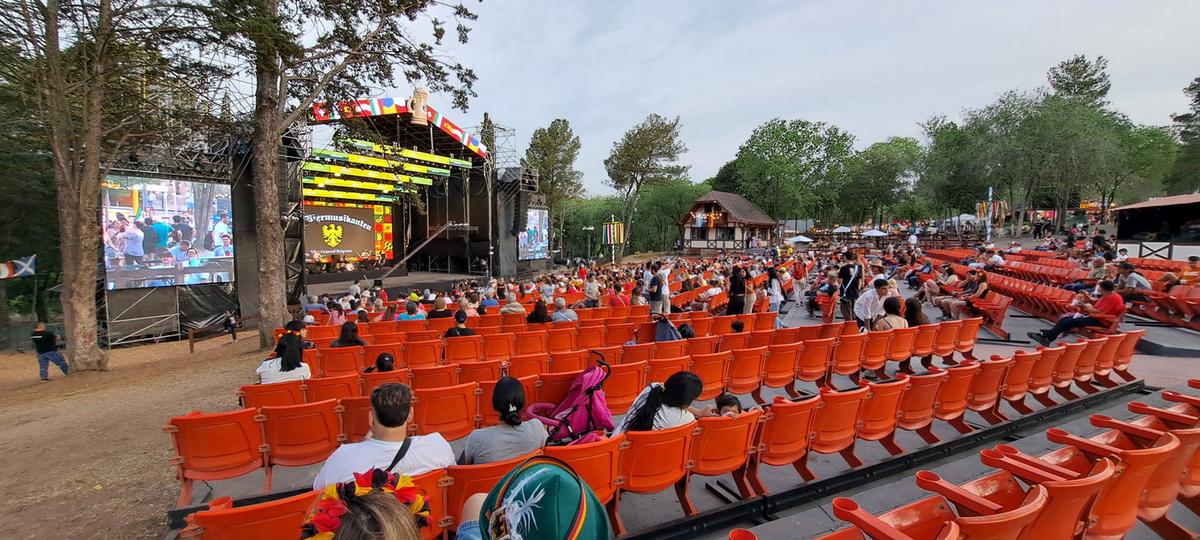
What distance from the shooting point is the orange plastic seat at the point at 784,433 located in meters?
3.12

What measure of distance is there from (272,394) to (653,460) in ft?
10.5

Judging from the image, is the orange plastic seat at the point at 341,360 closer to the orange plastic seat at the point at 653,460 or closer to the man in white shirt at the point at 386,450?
the man in white shirt at the point at 386,450

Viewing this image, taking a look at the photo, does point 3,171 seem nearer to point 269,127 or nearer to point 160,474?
point 269,127

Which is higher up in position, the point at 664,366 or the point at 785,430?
the point at 664,366

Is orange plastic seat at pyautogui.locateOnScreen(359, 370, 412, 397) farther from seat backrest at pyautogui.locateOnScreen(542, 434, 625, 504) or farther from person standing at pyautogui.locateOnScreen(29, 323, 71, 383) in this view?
person standing at pyautogui.locateOnScreen(29, 323, 71, 383)

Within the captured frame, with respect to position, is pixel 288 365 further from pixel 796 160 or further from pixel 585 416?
pixel 796 160

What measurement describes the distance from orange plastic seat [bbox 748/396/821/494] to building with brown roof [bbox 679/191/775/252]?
36.5 m

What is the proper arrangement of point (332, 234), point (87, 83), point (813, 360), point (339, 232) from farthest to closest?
1. point (339, 232)
2. point (332, 234)
3. point (87, 83)
4. point (813, 360)

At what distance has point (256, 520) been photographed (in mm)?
1899

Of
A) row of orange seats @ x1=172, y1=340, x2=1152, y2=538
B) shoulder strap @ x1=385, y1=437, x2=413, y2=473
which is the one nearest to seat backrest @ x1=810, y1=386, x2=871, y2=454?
row of orange seats @ x1=172, y1=340, x2=1152, y2=538

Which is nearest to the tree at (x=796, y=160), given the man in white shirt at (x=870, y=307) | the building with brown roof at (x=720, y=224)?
the building with brown roof at (x=720, y=224)

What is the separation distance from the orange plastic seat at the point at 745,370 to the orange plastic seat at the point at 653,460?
1.95 m

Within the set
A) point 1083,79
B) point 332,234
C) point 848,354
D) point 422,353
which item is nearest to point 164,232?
point 332,234

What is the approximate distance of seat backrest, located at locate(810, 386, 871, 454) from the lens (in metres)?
3.25
